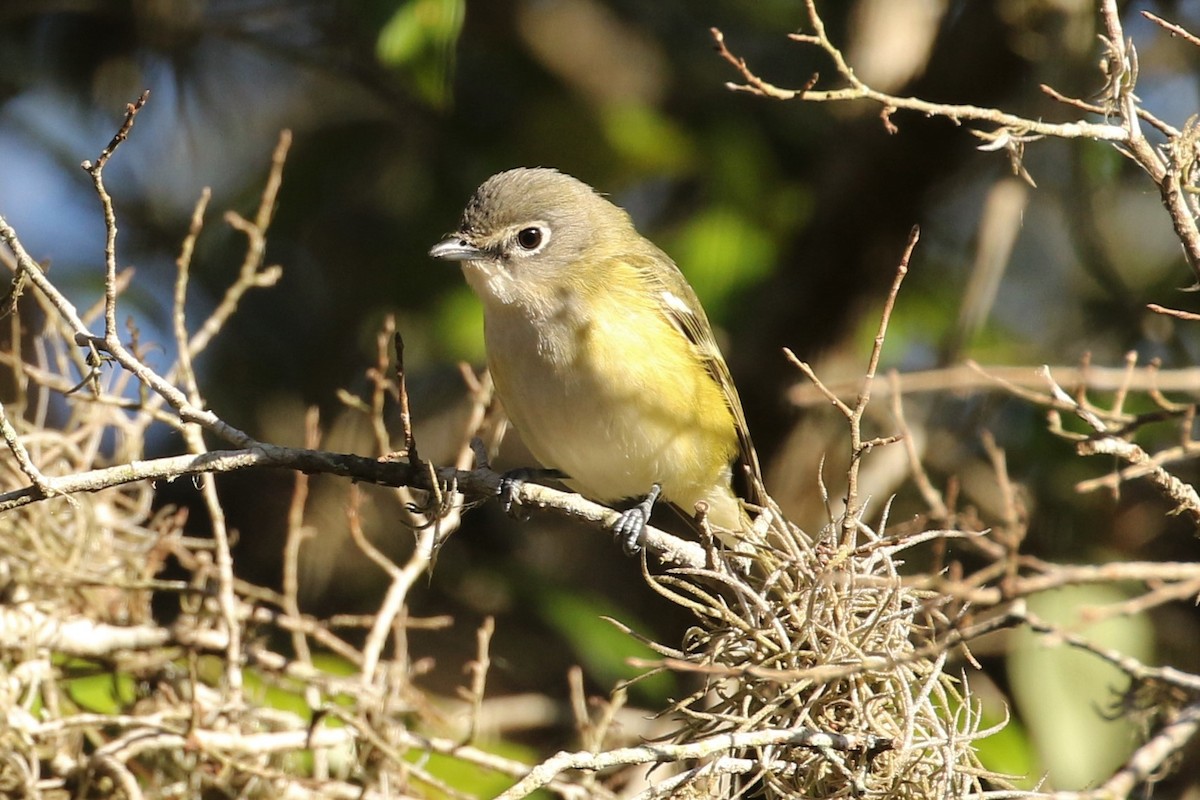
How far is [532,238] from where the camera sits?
4586 mm

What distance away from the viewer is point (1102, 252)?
5402 mm

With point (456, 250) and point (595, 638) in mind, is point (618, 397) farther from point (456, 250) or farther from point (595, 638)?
point (595, 638)

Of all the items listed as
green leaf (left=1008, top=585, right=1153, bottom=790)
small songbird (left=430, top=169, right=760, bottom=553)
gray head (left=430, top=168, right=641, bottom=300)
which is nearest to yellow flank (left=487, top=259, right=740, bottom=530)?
small songbird (left=430, top=169, right=760, bottom=553)

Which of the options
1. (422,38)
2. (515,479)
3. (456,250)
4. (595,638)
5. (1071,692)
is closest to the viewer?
(515,479)

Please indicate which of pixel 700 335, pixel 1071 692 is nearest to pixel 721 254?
pixel 700 335

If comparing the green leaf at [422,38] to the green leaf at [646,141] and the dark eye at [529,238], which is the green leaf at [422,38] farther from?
the green leaf at [646,141]

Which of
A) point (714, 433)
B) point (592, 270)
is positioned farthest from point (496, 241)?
point (714, 433)

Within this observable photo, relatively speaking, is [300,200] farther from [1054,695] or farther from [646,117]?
[1054,695]

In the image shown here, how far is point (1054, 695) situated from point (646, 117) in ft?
10.4

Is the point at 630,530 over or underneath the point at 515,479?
underneath

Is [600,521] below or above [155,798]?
above

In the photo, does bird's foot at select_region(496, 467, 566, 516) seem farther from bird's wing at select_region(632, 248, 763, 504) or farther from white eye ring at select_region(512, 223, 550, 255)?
white eye ring at select_region(512, 223, 550, 255)

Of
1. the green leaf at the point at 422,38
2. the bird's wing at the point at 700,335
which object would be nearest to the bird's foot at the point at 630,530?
the bird's wing at the point at 700,335

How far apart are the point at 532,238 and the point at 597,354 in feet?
2.20
